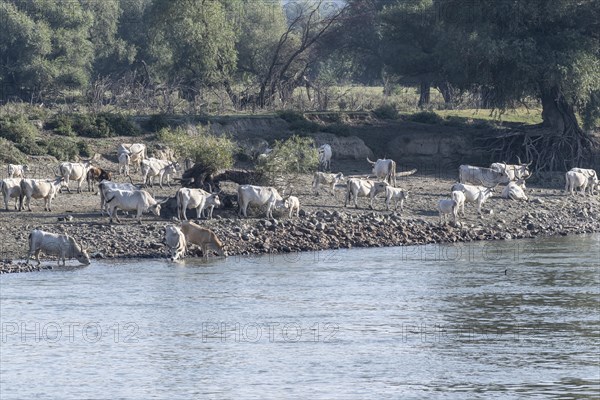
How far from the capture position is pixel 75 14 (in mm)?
65062

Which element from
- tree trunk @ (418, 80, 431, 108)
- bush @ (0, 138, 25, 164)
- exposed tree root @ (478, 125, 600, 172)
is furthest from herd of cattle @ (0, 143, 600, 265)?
tree trunk @ (418, 80, 431, 108)

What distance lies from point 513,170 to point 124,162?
11.7 meters

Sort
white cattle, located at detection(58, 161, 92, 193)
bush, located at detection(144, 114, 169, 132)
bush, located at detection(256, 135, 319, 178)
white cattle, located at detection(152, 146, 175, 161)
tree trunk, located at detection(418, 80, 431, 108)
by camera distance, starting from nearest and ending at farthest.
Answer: white cattle, located at detection(58, 161, 92, 193)
bush, located at detection(256, 135, 319, 178)
white cattle, located at detection(152, 146, 175, 161)
bush, located at detection(144, 114, 169, 132)
tree trunk, located at detection(418, 80, 431, 108)

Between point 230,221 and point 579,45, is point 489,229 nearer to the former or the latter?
point 230,221

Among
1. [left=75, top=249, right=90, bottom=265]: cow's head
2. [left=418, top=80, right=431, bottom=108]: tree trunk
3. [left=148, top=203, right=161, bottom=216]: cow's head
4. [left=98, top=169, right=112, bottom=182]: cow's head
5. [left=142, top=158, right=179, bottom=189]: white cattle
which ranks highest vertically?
[left=418, top=80, right=431, bottom=108]: tree trunk

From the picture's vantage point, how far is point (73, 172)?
3312cm

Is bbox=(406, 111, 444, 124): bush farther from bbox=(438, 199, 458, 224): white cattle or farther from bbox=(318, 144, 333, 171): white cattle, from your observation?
bbox=(438, 199, 458, 224): white cattle

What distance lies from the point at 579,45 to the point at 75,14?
31.1 metres

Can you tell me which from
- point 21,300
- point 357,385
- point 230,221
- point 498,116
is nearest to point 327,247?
point 230,221

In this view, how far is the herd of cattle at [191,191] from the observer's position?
88.8 feet

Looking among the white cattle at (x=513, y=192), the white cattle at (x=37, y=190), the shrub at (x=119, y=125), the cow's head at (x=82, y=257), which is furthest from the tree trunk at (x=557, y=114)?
the cow's head at (x=82, y=257)

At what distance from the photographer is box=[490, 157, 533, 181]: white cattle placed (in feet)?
127

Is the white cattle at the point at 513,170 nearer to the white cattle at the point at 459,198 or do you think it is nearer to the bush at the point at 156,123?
the white cattle at the point at 459,198

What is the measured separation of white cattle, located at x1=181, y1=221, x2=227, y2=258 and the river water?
0.40 meters
